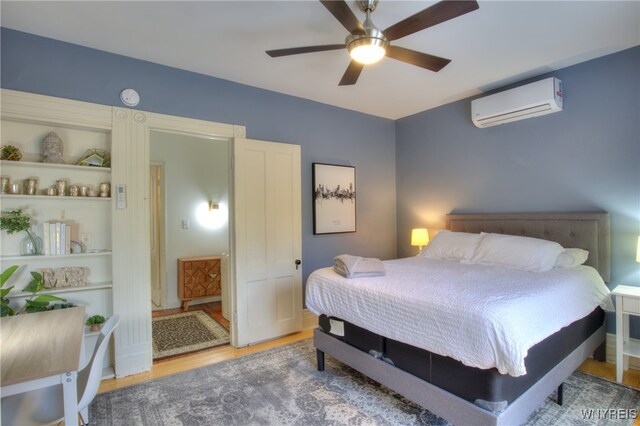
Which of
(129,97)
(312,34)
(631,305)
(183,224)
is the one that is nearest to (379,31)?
(312,34)

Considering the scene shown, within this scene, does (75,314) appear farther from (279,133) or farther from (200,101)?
(279,133)

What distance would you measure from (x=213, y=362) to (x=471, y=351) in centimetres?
226

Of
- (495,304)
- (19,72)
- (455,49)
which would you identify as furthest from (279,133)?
(495,304)

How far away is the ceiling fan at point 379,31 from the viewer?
5.57 ft

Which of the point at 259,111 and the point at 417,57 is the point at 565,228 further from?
the point at 259,111

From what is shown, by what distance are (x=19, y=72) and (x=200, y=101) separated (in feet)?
4.27

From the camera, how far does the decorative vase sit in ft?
8.10

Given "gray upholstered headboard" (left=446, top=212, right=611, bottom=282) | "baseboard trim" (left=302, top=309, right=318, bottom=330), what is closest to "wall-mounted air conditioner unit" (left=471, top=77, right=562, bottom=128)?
"gray upholstered headboard" (left=446, top=212, right=611, bottom=282)

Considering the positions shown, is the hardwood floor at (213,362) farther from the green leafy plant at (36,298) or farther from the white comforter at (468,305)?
the green leafy plant at (36,298)

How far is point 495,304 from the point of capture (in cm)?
174

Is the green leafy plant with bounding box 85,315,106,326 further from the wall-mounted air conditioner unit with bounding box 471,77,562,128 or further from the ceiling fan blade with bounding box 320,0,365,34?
the wall-mounted air conditioner unit with bounding box 471,77,562,128

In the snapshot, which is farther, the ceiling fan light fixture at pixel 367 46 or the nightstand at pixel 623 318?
the nightstand at pixel 623 318

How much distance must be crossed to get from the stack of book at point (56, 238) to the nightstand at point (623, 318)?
424cm

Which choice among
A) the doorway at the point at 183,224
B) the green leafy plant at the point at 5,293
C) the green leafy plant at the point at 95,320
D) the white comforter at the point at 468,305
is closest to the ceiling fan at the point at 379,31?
the white comforter at the point at 468,305
